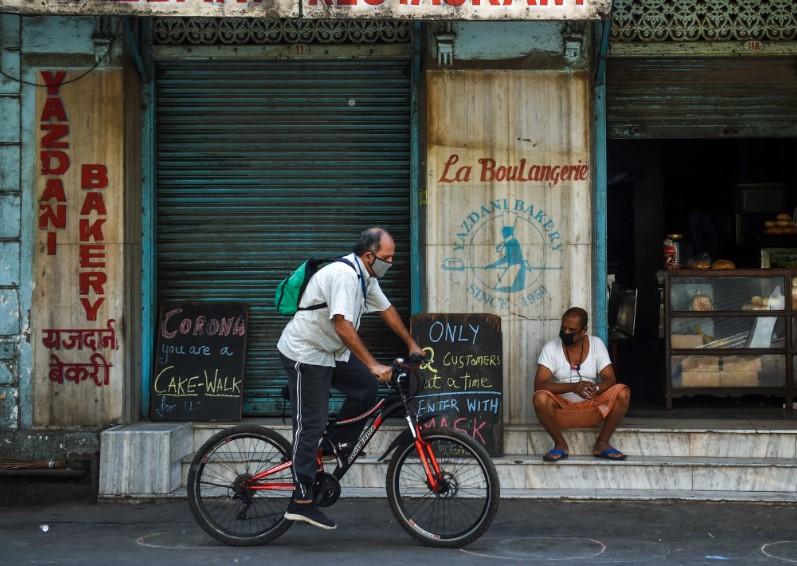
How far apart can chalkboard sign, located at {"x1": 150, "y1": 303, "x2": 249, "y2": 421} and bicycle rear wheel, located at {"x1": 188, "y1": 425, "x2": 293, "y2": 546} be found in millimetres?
2307

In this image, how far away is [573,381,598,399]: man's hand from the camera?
26.9 ft

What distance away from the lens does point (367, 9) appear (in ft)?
24.4

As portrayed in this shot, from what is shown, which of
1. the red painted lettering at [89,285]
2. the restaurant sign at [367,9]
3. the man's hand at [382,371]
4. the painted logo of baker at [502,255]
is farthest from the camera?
the painted logo of baker at [502,255]

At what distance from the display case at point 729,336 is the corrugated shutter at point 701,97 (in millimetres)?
1272

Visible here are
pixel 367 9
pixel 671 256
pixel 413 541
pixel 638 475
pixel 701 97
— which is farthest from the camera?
pixel 671 256

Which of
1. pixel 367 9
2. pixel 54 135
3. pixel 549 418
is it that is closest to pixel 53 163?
pixel 54 135

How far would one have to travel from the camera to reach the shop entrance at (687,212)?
11.5 m

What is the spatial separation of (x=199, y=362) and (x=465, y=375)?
7.18 feet

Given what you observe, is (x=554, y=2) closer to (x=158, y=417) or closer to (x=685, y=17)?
(x=685, y=17)

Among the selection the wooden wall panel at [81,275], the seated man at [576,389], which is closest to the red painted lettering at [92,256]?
the wooden wall panel at [81,275]

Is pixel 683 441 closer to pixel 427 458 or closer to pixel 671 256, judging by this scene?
pixel 671 256

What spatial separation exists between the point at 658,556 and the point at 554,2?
367 cm

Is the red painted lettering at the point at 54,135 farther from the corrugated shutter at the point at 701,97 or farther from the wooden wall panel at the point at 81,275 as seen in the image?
the corrugated shutter at the point at 701,97

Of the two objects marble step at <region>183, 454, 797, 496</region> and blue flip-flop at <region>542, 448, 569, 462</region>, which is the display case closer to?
marble step at <region>183, 454, 797, 496</region>
